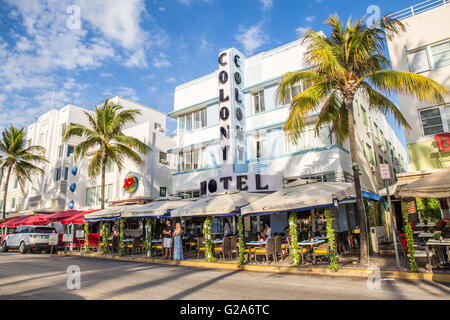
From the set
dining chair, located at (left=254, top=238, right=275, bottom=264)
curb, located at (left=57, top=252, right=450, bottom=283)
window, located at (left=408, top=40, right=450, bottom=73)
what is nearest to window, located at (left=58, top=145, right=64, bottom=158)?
curb, located at (left=57, top=252, right=450, bottom=283)

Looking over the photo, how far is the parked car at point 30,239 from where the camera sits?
20569mm

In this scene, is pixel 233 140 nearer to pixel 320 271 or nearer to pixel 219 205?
pixel 219 205

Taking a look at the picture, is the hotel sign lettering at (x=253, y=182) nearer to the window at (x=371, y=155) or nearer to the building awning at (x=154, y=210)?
the building awning at (x=154, y=210)

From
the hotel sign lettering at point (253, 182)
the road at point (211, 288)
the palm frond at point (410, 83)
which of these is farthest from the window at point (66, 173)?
the palm frond at point (410, 83)

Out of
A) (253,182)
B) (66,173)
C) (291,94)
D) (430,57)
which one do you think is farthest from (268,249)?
(66,173)

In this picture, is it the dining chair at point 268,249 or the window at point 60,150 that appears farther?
the window at point 60,150

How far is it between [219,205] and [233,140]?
702cm

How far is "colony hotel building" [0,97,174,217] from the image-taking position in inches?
1069

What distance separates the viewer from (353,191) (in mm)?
12477

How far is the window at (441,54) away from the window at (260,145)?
9.90 meters

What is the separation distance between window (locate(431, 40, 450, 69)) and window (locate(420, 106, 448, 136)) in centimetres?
231

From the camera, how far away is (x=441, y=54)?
1545 cm

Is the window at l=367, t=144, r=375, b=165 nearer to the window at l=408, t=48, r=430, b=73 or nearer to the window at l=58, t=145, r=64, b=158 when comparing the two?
the window at l=408, t=48, r=430, b=73
